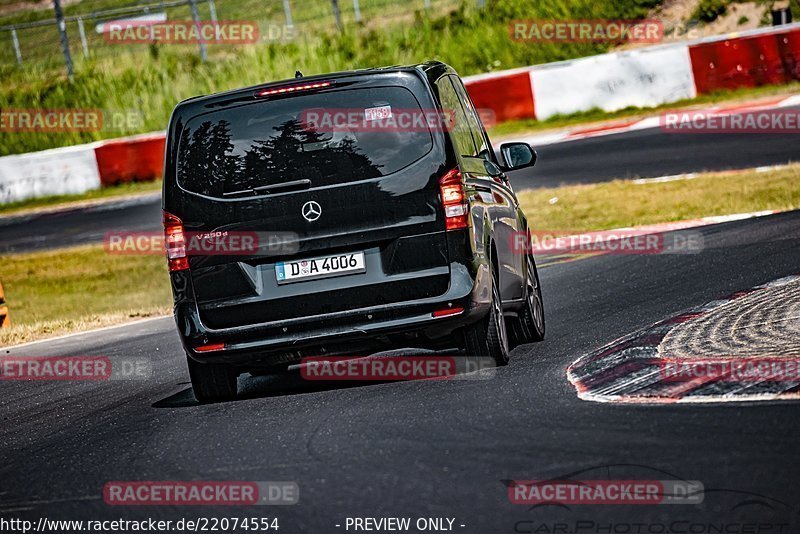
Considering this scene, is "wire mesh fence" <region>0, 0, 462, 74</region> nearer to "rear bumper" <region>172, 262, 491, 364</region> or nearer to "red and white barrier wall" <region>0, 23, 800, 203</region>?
"red and white barrier wall" <region>0, 23, 800, 203</region>

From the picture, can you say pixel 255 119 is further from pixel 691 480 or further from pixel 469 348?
pixel 691 480

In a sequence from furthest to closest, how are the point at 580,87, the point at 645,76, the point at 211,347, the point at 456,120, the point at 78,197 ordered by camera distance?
the point at 78,197, the point at 580,87, the point at 645,76, the point at 456,120, the point at 211,347

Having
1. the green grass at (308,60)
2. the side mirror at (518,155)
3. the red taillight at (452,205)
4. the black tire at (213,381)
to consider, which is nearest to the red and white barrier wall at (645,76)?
the green grass at (308,60)

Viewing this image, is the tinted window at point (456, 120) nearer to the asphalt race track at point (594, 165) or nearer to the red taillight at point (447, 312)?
the red taillight at point (447, 312)

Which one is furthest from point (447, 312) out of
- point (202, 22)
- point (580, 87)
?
point (202, 22)

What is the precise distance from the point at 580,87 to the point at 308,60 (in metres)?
9.73

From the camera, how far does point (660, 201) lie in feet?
57.6

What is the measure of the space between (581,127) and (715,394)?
1940 cm

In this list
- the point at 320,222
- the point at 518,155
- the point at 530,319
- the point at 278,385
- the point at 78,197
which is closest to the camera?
the point at 320,222

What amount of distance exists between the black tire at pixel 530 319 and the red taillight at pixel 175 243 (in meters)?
2.31

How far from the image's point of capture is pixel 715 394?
664 cm

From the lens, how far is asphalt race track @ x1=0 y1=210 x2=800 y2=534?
5219 mm

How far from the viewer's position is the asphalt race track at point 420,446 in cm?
522

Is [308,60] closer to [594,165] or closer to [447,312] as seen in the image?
[594,165]
